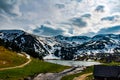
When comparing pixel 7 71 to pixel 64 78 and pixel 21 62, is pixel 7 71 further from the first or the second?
pixel 21 62

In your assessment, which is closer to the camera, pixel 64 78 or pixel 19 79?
pixel 19 79

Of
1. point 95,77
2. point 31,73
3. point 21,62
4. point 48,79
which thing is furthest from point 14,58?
point 95,77

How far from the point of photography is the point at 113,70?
98.6 m

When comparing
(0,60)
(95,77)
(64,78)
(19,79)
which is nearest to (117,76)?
(95,77)

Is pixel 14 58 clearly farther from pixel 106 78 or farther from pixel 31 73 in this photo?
pixel 106 78

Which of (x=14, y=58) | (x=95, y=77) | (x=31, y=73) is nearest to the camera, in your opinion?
(x=95, y=77)

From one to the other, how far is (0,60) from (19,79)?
1283 inches

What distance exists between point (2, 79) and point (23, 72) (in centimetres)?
1849

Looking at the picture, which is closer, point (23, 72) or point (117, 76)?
point (117, 76)

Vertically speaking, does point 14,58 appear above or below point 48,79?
above

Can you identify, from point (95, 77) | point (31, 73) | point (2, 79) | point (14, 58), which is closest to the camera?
point (2, 79)

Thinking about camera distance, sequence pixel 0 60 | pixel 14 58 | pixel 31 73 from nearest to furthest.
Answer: pixel 31 73, pixel 0 60, pixel 14 58

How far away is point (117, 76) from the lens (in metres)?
97.6

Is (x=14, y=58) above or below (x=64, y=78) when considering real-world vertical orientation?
above
